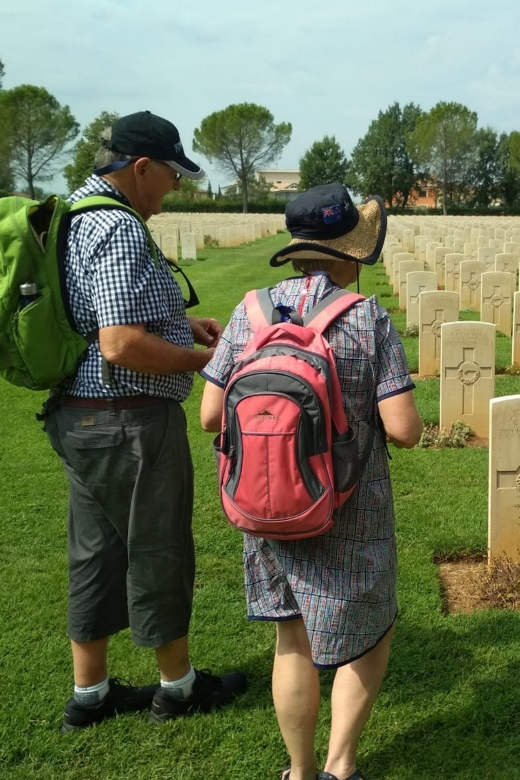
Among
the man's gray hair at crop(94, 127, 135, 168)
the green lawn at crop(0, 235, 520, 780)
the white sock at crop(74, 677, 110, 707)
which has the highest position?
the man's gray hair at crop(94, 127, 135, 168)

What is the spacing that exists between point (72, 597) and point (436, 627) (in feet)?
5.14

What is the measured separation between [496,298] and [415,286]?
3.39 feet

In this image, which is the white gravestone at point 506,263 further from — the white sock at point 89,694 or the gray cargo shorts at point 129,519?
the white sock at point 89,694

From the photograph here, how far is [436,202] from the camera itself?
238 ft

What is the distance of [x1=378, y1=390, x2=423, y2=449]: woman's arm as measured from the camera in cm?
201

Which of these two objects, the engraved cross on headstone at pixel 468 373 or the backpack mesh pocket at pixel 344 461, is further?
the engraved cross on headstone at pixel 468 373

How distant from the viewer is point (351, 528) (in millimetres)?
2111

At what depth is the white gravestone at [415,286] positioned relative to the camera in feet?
31.6

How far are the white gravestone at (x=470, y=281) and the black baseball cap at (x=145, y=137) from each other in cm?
1003

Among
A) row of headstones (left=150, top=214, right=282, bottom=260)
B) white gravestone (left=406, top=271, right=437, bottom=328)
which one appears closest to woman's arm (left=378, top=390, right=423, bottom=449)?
white gravestone (left=406, top=271, right=437, bottom=328)

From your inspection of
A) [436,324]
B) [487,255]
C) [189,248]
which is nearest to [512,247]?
[487,255]

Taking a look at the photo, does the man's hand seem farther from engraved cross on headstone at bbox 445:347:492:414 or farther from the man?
engraved cross on headstone at bbox 445:347:492:414

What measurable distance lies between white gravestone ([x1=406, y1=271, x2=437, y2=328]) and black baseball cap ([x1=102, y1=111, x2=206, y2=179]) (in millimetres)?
7471

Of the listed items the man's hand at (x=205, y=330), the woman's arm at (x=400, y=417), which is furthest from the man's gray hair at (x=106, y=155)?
the woman's arm at (x=400, y=417)
